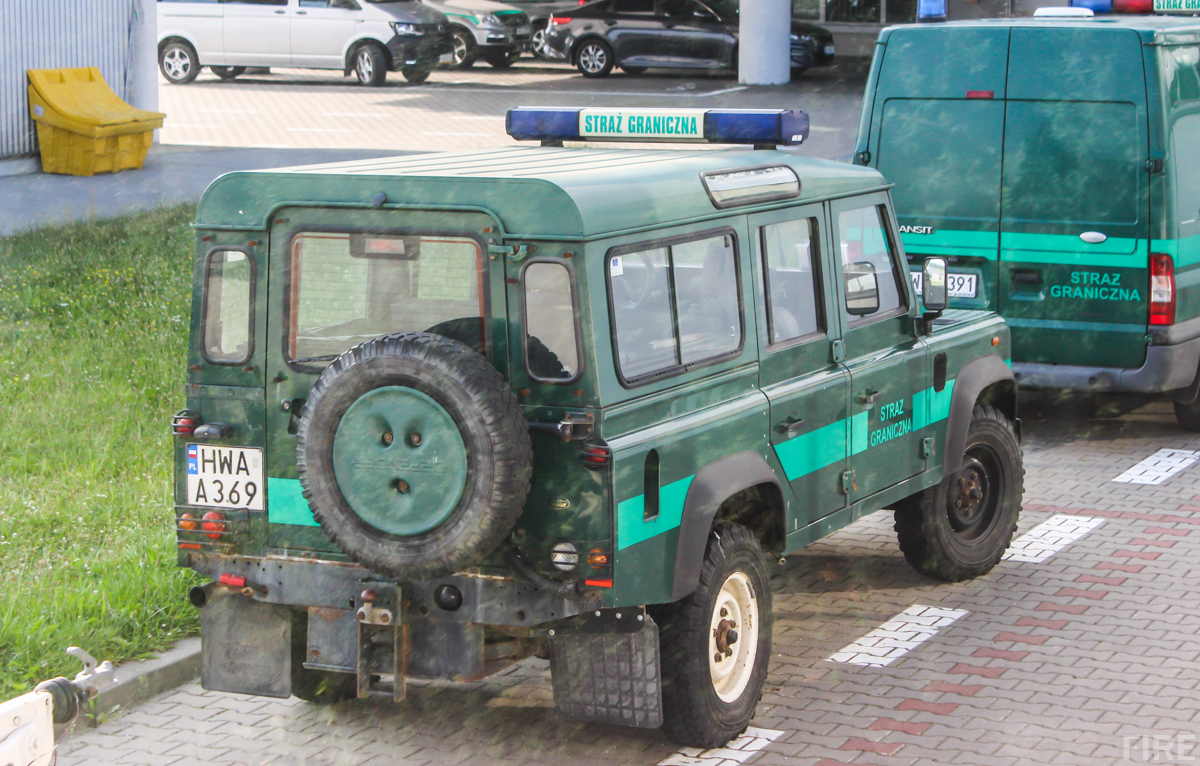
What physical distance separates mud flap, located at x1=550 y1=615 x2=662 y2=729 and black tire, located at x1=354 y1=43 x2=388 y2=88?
25758mm

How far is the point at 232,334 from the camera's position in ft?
17.6

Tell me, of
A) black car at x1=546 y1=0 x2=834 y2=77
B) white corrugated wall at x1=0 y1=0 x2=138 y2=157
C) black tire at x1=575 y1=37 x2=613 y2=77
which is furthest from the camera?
black tire at x1=575 y1=37 x2=613 y2=77

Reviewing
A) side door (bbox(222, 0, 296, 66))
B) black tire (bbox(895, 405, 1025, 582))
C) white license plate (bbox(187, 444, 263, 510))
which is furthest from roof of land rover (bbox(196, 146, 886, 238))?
side door (bbox(222, 0, 296, 66))

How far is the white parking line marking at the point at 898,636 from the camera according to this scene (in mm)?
6547

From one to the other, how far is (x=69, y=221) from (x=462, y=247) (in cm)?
1040

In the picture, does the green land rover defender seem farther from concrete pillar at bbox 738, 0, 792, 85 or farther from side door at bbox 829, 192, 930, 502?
concrete pillar at bbox 738, 0, 792, 85

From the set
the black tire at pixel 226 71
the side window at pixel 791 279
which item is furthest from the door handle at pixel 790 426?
the black tire at pixel 226 71

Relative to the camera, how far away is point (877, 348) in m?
6.66

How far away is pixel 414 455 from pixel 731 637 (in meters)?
1.47

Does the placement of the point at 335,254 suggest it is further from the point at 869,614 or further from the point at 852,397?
the point at 869,614

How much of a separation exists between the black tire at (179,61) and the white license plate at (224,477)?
2622cm

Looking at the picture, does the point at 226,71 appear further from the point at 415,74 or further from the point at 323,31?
the point at 415,74

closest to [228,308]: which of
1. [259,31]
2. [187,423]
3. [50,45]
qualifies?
[187,423]

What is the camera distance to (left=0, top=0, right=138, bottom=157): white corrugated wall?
57.3 ft
